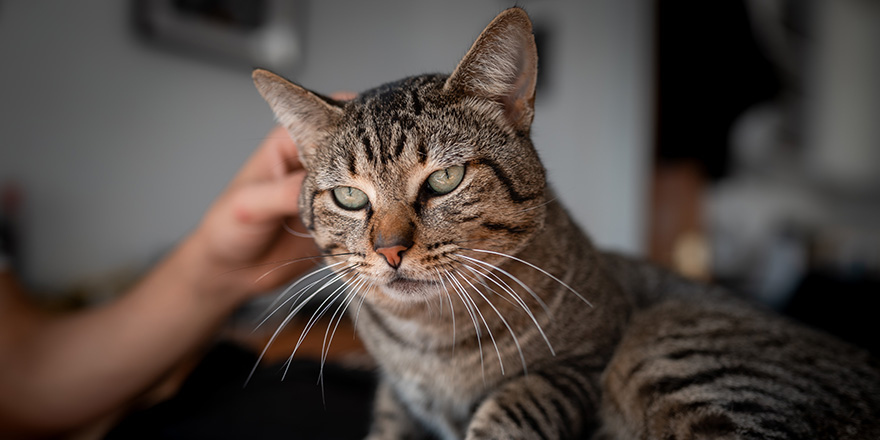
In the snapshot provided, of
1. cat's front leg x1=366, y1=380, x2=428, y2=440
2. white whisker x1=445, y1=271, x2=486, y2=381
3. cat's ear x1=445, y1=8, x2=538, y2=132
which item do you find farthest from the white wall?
cat's front leg x1=366, y1=380, x2=428, y2=440

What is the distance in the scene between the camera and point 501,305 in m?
0.85

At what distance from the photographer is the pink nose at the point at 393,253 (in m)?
0.71

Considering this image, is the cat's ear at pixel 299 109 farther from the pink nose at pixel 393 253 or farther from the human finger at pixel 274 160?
the pink nose at pixel 393 253

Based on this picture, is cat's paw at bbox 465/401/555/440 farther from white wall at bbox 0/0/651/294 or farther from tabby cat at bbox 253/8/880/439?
white wall at bbox 0/0/651/294

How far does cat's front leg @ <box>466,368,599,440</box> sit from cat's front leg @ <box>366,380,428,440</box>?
245 millimetres

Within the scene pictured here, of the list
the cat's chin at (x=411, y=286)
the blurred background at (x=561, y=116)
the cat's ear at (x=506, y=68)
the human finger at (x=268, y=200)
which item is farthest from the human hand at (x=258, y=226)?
the blurred background at (x=561, y=116)

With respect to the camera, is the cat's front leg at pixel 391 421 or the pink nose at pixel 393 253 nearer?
the pink nose at pixel 393 253

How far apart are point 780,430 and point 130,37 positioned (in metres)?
2.43

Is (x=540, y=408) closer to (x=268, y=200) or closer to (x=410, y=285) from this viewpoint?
(x=410, y=285)

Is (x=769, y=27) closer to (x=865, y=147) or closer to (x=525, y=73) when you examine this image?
(x=865, y=147)

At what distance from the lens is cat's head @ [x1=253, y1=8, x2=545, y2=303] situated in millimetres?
734

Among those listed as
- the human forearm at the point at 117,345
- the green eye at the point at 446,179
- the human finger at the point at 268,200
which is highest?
the green eye at the point at 446,179

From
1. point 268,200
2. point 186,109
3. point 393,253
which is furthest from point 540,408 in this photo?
point 186,109

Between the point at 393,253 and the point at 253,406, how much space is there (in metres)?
0.54
